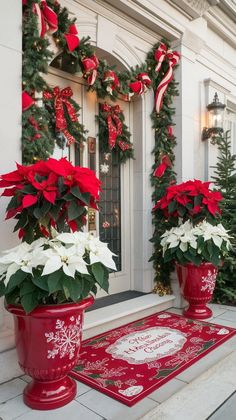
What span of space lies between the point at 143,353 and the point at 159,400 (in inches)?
25.8

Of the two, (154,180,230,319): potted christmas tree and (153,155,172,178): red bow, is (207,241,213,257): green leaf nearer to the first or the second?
(154,180,230,319): potted christmas tree

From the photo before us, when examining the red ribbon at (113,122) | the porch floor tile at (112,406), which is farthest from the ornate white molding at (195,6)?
the porch floor tile at (112,406)

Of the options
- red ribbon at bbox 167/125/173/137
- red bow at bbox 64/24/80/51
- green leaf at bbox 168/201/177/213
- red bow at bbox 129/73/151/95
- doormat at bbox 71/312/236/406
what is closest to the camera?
doormat at bbox 71/312/236/406

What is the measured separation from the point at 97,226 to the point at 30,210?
6.58 ft

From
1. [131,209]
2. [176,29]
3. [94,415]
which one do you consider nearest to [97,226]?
[131,209]

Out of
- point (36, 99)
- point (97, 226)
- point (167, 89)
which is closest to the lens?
point (36, 99)

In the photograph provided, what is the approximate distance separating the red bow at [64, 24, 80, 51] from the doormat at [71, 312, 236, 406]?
2691mm

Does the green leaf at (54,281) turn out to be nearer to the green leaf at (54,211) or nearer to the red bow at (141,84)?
the green leaf at (54,211)

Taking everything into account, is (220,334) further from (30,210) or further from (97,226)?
(30,210)

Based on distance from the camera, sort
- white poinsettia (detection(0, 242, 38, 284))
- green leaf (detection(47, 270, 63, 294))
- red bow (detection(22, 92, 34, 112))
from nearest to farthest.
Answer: green leaf (detection(47, 270, 63, 294)) < white poinsettia (detection(0, 242, 38, 284)) < red bow (detection(22, 92, 34, 112))

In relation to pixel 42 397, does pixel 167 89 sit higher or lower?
higher

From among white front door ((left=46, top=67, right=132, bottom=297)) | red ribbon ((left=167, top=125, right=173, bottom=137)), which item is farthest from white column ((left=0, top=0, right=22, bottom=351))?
red ribbon ((left=167, top=125, right=173, bottom=137))

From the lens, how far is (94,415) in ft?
7.00

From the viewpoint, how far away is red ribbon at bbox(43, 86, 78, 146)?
132 inches
